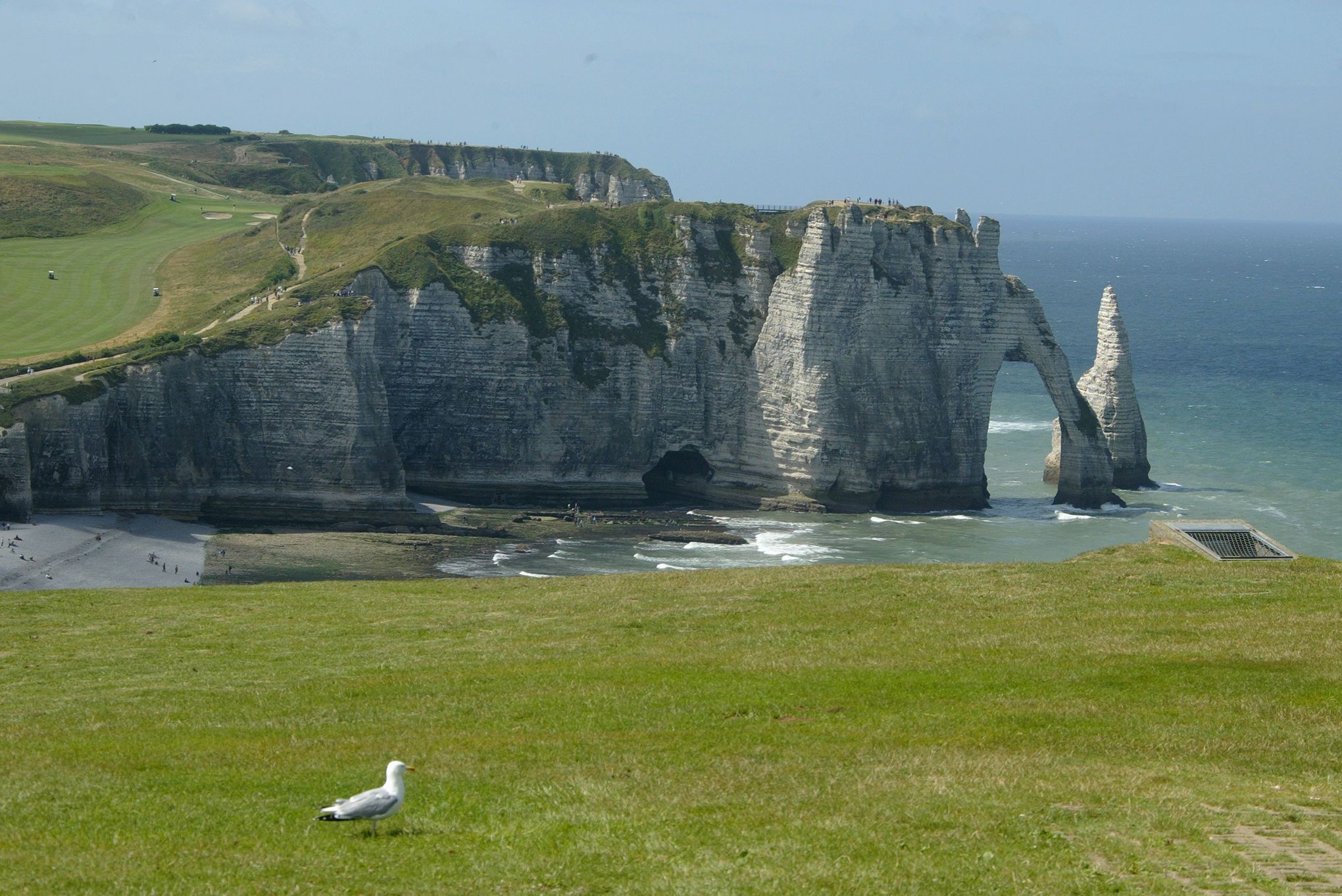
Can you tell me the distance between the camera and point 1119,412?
81.1m

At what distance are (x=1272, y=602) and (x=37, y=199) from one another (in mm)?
92640

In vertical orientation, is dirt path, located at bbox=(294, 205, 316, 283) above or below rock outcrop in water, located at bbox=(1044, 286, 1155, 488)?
above

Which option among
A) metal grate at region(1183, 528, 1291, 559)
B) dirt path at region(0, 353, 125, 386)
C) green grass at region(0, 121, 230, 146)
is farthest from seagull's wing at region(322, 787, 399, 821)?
green grass at region(0, 121, 230, 146)

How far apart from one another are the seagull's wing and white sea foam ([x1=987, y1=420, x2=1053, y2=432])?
83.9m

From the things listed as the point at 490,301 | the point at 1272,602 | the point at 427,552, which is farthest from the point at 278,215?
the point at 1272,602

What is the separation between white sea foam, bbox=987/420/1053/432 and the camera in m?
98.0

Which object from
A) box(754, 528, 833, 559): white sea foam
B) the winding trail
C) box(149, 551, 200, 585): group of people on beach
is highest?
the winding trail

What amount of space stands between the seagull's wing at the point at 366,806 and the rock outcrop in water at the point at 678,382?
51694mm

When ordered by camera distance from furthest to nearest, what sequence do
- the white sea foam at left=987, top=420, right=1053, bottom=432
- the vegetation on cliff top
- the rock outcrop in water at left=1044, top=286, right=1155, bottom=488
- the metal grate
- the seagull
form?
the white sea foam at left=987, top=420, right=1053, bottom=432 → the rock outcrop in water at left=1044, top=286, right=1155, bottom=488 → the vegetation on cliff top → the metal grate → the seagull

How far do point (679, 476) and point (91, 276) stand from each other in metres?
38.3

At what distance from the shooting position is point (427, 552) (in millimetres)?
62000

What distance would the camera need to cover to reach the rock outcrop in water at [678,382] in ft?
224

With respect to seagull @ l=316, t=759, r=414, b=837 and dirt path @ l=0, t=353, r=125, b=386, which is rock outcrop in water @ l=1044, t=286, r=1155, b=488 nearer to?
dirt path @ l=0, t=353, r=125, b=386

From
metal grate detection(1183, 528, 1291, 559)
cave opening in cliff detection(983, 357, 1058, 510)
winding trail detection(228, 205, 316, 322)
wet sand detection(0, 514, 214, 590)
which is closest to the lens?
metal grate detection(1183, 528, 1291, 559)
